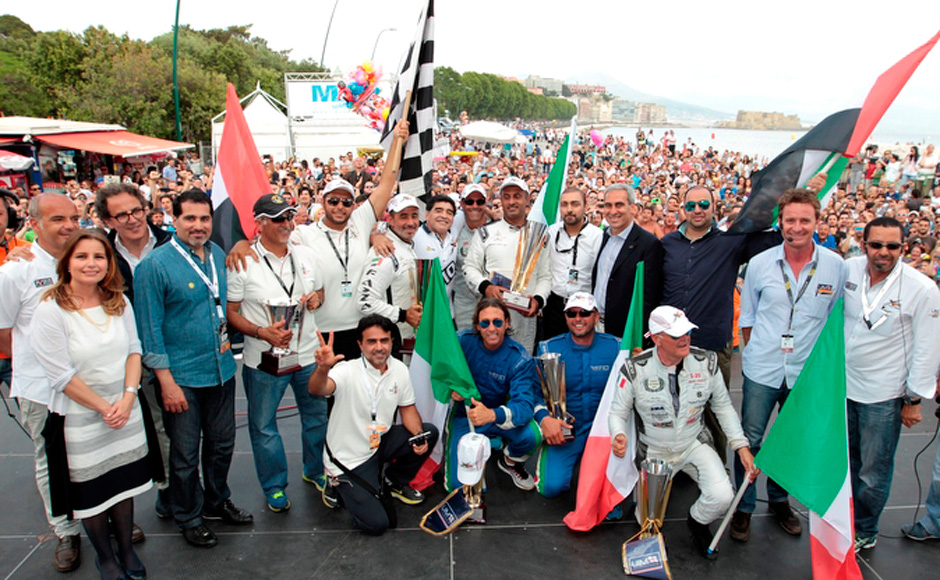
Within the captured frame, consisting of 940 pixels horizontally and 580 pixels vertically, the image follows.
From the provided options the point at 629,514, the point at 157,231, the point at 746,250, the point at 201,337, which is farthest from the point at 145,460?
the point at 746,250

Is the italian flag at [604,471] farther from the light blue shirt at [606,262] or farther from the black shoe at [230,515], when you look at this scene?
the black shoe at [230,515]

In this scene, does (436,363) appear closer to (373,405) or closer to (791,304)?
(373,405)

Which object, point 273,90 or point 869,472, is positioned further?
point 273,90

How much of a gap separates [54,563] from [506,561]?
102 inches

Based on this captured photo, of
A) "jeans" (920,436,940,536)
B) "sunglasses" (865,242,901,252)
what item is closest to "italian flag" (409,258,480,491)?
"sunglasses" (865,242,901,252)

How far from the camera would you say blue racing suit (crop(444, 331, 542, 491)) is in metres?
4.02

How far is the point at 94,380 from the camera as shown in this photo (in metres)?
2.98

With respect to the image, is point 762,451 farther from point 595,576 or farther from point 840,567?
point 595,576

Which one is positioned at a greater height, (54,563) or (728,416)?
(728,416)

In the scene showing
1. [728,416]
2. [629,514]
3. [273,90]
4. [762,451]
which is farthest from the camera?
[273,90]

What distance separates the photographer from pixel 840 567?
125 inches

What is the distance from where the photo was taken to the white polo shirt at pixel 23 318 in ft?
10.3

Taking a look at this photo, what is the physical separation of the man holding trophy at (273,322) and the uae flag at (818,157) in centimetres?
301

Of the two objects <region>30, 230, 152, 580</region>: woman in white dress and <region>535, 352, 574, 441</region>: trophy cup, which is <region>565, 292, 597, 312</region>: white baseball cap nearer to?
<region>535, 352, 574, 441</region>: trophy cup
